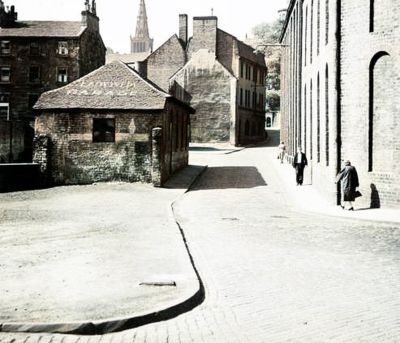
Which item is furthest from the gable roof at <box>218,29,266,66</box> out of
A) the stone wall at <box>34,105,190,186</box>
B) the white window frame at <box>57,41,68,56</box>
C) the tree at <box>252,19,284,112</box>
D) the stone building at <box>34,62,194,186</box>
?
the stone wall at <box>34,105,190,186</box>

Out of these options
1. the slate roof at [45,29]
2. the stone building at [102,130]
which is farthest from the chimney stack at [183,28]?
the stone building at [102,130]

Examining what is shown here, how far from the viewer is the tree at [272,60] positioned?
2817 inches

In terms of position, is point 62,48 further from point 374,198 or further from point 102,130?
point 374,198

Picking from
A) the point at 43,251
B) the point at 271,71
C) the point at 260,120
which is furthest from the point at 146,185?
the point at 271,71

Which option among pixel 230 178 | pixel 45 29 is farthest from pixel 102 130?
Answer: pixel 45 29

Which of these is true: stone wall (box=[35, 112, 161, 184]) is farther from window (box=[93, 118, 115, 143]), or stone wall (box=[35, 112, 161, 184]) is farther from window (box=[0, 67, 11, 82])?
window (box=[0, 67, 11, 82])

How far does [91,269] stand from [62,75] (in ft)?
133

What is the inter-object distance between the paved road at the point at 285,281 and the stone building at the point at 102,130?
6819 mm

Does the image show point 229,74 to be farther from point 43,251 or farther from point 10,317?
point 10,317

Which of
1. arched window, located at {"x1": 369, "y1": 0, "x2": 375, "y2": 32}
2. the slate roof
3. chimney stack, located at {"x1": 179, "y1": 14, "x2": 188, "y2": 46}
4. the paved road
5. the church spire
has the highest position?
the church spire

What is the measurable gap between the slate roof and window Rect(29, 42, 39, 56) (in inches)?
31.2

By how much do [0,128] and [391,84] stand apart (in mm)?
20651

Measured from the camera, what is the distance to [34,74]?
46.7 meters

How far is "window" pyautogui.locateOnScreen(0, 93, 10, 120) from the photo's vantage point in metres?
46.4
